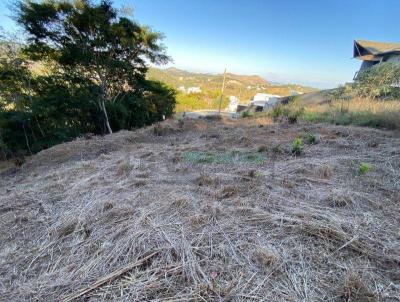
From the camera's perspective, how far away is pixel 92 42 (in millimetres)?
8102

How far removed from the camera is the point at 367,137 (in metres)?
3.84

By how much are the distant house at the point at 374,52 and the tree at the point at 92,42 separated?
12.8 metres

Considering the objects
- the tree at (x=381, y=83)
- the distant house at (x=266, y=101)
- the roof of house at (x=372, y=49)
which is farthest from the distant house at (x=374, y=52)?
the tree at (x=381, y=83)

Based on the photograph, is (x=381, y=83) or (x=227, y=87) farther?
(x=227, y=87)

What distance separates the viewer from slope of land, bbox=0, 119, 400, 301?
110 centimetres

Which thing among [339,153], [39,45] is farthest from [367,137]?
[39,45]

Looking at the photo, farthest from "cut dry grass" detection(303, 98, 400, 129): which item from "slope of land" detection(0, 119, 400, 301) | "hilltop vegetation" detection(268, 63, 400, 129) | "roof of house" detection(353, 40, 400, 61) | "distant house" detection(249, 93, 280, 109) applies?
"roof of house" detection(353, 40, 400, 61)

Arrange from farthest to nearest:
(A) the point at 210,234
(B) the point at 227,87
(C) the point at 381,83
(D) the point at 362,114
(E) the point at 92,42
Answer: (B) the point at 227,87 → (E) the point at 92,42 → (C) the point at 381,83 → (D) the point at 362,114 → (A) the point at 210,234

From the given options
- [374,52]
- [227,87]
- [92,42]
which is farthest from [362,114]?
[227,87]

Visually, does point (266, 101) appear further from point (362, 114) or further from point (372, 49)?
point (362, 114)

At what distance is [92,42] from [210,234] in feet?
29.2

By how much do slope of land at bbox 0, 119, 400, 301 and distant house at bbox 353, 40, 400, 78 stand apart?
14464mm

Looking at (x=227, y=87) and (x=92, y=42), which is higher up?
(x=92, y=42)

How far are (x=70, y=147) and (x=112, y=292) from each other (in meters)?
4.54
